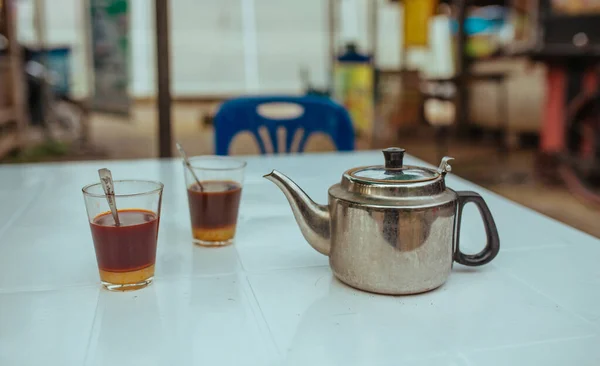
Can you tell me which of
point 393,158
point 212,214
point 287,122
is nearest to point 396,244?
point 393,158

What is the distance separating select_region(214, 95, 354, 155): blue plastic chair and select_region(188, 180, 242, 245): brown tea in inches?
37.2

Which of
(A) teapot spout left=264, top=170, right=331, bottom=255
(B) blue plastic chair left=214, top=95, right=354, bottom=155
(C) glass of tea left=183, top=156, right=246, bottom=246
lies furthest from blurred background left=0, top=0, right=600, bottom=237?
(A) teapot spout left=264, top=170, right=331, bottom=255

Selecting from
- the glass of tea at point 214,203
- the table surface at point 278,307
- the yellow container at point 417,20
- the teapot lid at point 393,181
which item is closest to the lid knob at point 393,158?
the teapot lid at point 393,181

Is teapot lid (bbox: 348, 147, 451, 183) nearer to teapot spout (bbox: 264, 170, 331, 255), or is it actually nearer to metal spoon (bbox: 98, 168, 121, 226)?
teapot spout (bbox: 264, 170, 331, 255)

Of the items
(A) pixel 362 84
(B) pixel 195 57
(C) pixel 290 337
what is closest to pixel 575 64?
(A) pixel 362 84

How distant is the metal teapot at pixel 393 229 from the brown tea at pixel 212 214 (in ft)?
0.71

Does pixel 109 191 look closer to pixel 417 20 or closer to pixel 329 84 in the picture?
pixel 417 20

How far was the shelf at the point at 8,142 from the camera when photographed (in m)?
5.15

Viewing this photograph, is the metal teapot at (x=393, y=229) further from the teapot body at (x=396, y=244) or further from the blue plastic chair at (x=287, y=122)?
the blue plastic chair at (x=287, y=122)

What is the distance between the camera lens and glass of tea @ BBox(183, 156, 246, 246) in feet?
2.93

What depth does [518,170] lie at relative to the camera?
487 centimetres

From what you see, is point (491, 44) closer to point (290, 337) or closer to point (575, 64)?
point (575, 64)

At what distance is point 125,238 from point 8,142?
522cm

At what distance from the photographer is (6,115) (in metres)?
5.20
